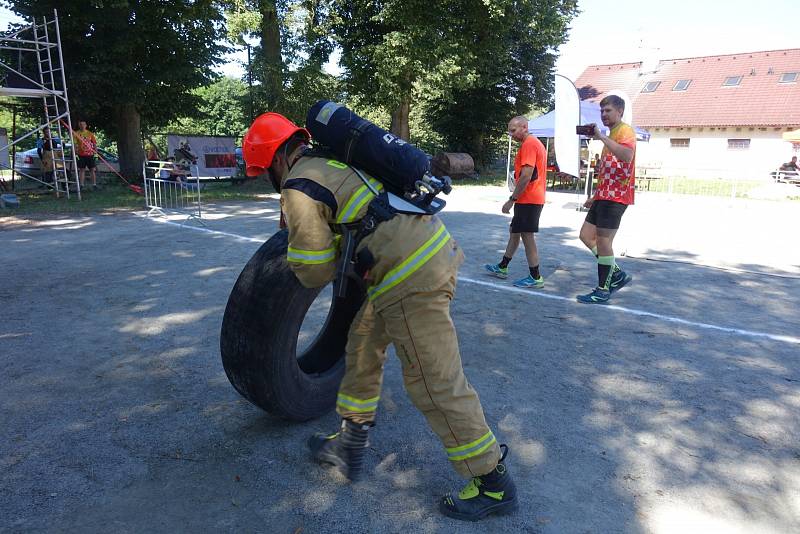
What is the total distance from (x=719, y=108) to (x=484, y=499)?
35124 mm

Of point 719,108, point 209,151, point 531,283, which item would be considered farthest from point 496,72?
point 531,283

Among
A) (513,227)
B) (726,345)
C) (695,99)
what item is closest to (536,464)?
(726,345)

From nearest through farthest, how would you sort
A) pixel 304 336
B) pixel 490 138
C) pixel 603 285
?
pixel 304 336
pixel 603 285
pixel 490 138

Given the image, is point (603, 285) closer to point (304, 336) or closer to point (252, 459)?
point (304, 336)

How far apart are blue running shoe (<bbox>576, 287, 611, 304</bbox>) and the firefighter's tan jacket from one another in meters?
3.63

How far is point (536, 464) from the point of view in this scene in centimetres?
277

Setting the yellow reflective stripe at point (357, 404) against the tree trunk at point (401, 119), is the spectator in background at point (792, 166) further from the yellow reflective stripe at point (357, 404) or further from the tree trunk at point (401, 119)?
the yellow reflective stripe at point (357, 404)

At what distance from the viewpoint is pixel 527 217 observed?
605cm

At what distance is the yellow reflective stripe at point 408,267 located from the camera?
7.41 feet

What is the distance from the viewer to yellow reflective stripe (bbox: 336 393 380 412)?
2.67m

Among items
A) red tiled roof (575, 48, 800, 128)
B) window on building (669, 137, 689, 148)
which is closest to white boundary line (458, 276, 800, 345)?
red tiled roof (575, 48, 800, 128)

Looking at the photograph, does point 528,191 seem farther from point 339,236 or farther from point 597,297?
point 339,236

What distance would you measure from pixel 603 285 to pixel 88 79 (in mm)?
14603

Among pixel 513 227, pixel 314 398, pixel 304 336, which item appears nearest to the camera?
pixel 314 398
